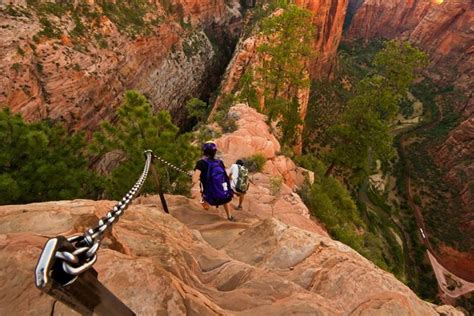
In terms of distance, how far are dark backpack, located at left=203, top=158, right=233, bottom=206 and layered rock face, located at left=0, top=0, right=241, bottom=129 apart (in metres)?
19.8

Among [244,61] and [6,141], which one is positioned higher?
[244,61]

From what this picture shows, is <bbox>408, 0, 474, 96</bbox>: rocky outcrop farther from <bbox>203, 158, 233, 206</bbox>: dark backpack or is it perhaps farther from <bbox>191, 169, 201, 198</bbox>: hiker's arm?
<bbox>203, 158, 233, 206</bbox>: dark backpack

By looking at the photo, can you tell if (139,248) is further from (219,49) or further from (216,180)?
(219,49)

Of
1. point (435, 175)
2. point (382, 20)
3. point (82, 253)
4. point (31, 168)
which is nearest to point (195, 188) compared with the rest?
point (31, 168)

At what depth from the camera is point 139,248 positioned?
17.2ft

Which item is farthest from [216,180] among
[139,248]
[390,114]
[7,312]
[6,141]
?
[390,114]

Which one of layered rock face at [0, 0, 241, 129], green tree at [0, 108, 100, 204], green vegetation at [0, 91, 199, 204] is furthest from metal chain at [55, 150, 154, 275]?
layered rock face at [0, 0, 241, 129]

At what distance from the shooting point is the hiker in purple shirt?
7336 millimetres

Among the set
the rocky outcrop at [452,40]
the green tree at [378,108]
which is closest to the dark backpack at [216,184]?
the green tree at [378,108]

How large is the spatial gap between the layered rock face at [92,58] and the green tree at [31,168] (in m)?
12.1

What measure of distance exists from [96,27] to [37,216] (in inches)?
1214

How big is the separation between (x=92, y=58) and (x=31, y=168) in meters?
20.4

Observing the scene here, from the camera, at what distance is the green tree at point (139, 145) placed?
11.3 metres

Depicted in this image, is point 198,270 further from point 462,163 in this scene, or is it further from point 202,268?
point 462,163
